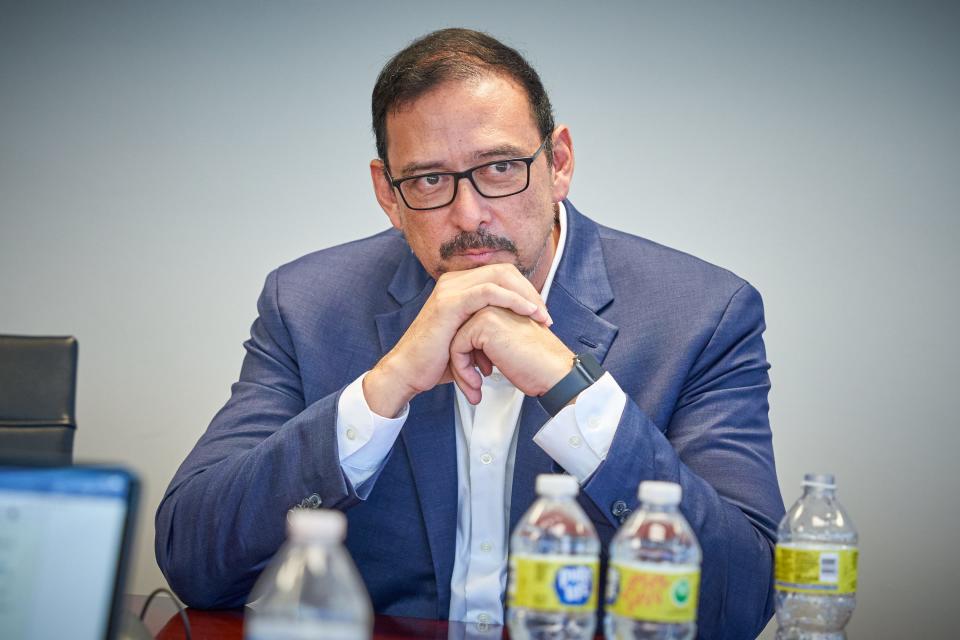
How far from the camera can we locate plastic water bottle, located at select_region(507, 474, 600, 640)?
1117 mm

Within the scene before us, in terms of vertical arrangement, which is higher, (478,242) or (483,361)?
(478,242)

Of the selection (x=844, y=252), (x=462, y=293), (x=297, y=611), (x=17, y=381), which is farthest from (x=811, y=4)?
(x=297, y=611)

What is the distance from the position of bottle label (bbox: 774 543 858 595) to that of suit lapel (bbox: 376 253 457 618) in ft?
2.98

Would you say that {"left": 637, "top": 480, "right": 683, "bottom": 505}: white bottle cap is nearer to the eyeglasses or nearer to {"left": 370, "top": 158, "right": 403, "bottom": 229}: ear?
the eyeglasses

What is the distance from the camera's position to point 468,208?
2.08m

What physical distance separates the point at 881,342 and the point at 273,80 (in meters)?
2.15

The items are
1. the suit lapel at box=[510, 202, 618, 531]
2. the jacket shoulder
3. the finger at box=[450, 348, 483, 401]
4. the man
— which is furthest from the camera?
the jacket shoulder

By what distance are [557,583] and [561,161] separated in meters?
1.41

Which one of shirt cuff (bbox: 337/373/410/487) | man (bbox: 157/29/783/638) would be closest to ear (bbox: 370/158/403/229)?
man (bbox: 157/29/783/638)

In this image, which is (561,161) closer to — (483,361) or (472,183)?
(472,183)

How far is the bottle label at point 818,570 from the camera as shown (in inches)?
51.2

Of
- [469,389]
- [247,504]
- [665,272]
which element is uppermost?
[665,272]

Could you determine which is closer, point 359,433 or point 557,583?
point 557,583

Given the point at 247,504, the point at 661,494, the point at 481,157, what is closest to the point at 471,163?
the point at 481,157
